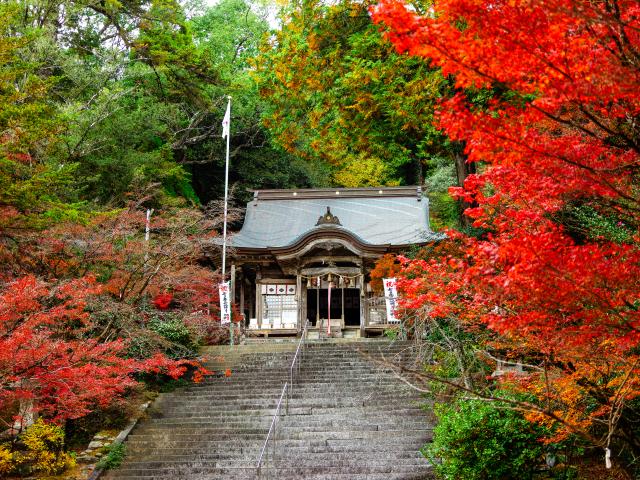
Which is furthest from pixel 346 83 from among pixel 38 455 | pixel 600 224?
pixel 38 455

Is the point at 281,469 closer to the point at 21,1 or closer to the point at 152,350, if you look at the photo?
the point at 152,350

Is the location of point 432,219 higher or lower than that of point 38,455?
higher

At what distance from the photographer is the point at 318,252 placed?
2106 cm

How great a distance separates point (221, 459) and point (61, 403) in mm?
2880

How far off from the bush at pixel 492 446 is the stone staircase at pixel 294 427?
5.04 feet

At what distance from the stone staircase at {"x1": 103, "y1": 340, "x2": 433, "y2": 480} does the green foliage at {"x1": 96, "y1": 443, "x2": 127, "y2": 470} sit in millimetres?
130

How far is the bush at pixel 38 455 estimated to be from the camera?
35.3 ft

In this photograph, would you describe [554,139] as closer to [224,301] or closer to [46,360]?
[46,360]

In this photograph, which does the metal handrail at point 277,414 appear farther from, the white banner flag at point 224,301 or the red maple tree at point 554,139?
the red maple tree at point 554,139

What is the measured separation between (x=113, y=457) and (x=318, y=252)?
10776 mm

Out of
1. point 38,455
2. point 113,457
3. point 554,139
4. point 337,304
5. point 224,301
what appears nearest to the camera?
point 554,139

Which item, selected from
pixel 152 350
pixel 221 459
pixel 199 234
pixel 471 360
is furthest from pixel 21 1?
pixel 471 360

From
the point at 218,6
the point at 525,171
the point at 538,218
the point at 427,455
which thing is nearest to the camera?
the point at 525,171

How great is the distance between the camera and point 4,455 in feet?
34.6
